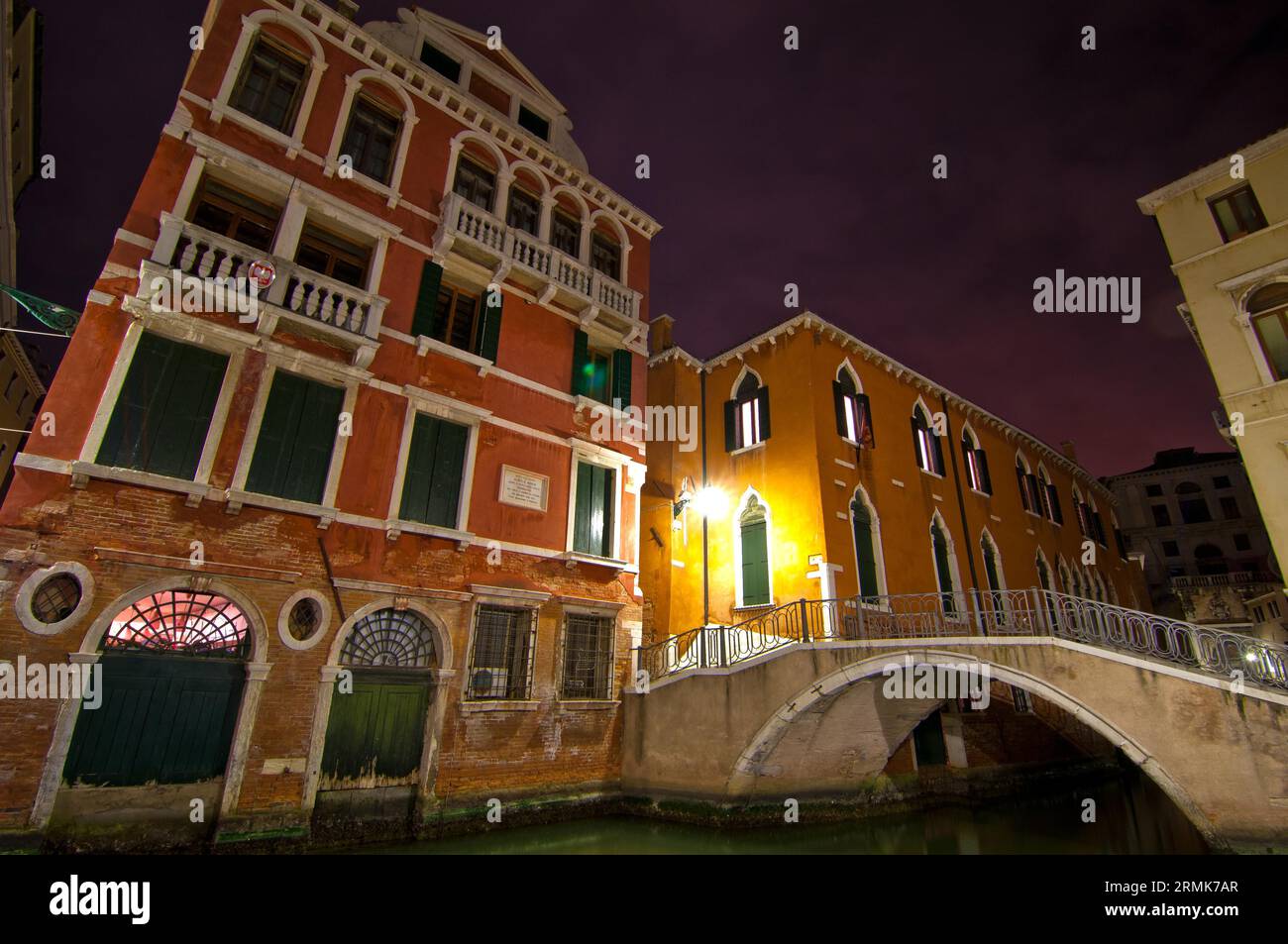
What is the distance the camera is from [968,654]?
29.7 feet

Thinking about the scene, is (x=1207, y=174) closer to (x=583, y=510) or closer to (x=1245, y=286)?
(x=1245, y=286)

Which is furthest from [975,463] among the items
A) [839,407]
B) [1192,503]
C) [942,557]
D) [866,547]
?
[1192,503]

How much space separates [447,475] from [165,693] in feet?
15.4

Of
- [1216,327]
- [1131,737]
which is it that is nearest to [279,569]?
[1131,737]

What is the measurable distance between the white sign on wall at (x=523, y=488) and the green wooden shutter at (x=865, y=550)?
7228 millimetres

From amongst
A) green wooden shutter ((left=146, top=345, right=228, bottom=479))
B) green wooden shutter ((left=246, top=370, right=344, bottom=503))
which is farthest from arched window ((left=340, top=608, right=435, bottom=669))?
green wooden shutter ((left=146, top=345, right=228, bottom=479))

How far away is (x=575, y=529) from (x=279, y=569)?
5.11 meters

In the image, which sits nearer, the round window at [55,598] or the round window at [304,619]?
the round window at [55,598]

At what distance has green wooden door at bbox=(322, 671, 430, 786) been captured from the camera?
820 cm

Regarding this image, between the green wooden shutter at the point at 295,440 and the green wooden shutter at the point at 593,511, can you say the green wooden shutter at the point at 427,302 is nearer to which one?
the green wooden shutter at the point at 295,440

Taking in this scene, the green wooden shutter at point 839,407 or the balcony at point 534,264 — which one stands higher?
the balcony at point 534,264

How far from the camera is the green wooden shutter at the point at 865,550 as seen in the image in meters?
13.4

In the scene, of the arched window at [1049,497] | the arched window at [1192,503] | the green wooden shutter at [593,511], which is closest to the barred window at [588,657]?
the green wooden shutter at [593,511]

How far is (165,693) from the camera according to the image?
7168 millimetres
